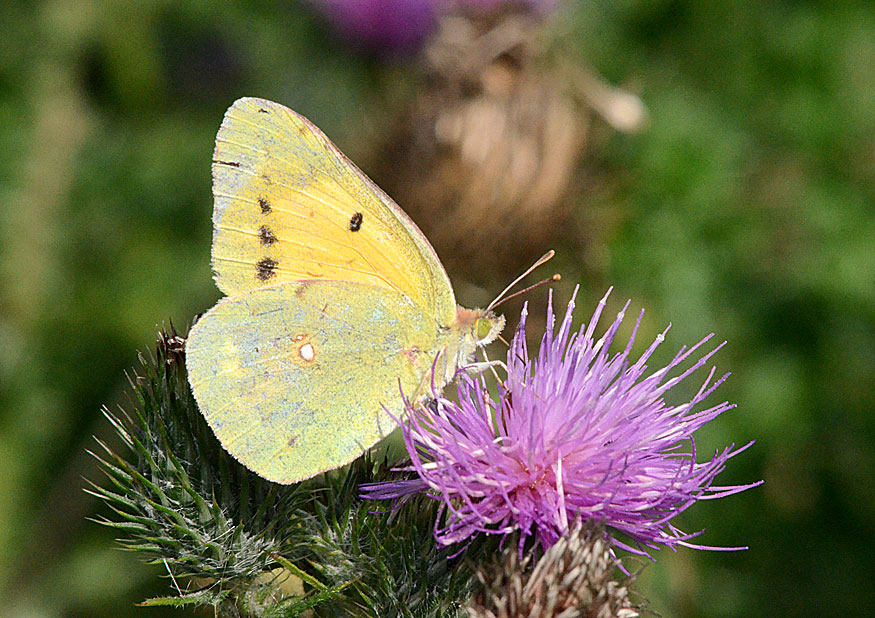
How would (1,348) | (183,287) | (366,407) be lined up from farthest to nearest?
(183,287) → (1,348) → (366,407)

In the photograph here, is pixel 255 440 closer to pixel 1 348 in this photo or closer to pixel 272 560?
pixel 272 560

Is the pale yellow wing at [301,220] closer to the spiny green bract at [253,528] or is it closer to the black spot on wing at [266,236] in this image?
the black spot on wing at [266,236]

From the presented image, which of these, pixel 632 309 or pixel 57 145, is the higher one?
pixel 57 145

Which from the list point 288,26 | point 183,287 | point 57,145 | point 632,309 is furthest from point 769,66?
point 57,145

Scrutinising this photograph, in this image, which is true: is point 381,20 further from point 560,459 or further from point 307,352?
point 560,459

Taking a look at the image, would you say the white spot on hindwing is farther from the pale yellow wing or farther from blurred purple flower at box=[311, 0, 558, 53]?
blurred purple flower at box=[311, 0, 558, 53]

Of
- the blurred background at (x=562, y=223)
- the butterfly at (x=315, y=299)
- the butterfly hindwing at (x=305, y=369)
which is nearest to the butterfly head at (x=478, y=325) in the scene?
the butterfly at (x=315, y=299)
